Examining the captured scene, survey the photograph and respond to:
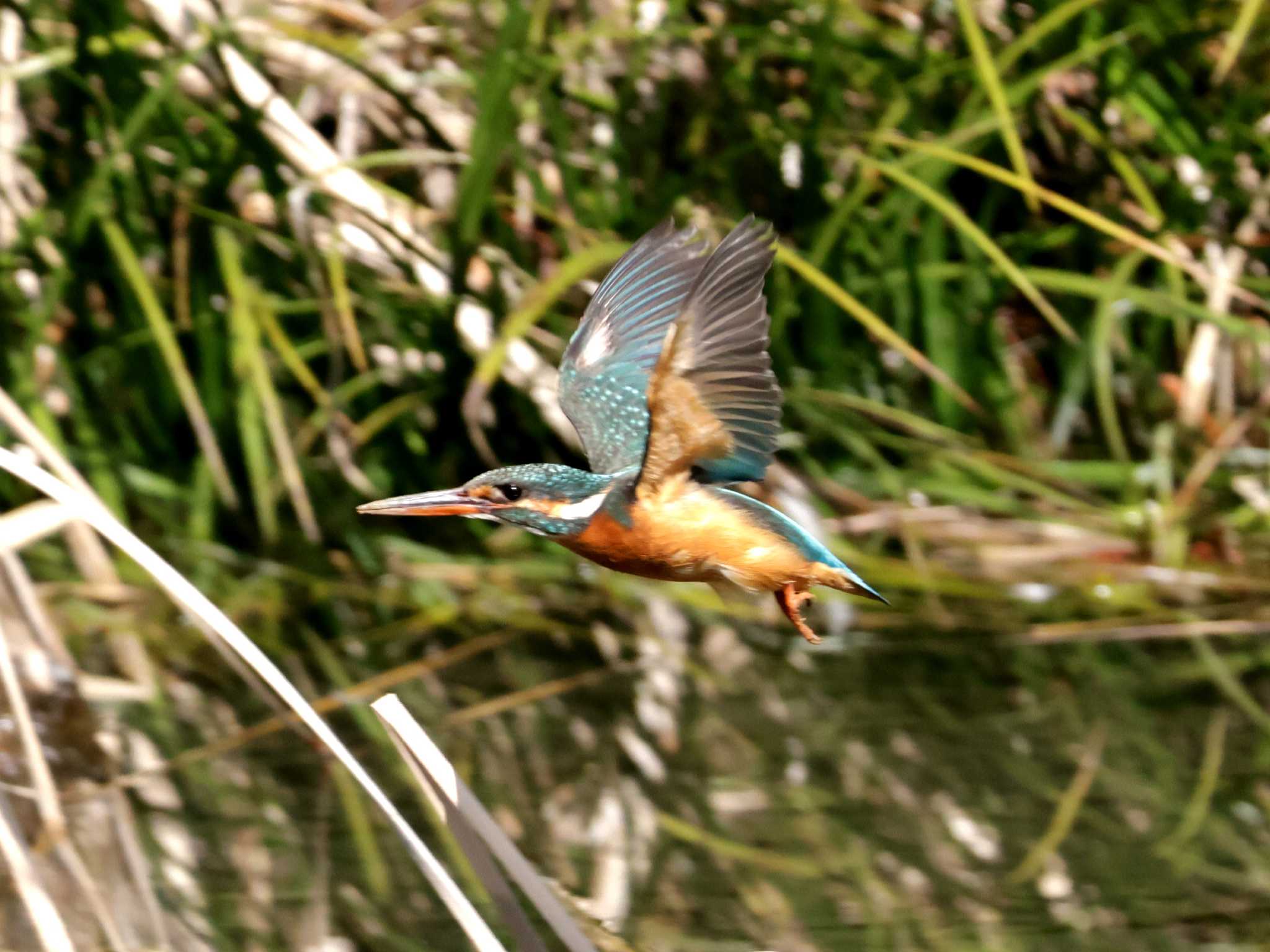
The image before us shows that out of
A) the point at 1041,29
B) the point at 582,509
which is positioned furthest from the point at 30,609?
the point at 1041,29

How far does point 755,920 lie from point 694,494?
28.4 inches

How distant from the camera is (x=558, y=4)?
279 cm

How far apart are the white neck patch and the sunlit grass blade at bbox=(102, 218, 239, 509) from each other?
1.36m

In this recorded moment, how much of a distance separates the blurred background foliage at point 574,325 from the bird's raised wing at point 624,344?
0.65m

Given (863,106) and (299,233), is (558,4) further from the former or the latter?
(299,233)

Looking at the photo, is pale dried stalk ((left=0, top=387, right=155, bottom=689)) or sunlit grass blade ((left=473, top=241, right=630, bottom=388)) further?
pale dried stalk ((left=0, top=387, right=155, bottom=689))

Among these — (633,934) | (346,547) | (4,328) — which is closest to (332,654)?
(346,547)

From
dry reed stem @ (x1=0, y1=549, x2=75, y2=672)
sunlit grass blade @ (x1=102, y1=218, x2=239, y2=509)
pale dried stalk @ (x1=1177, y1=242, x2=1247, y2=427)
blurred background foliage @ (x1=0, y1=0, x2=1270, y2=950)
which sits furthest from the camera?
pale dried stalk @ (x1=1177, y1=242, x2=1247, y2=427)

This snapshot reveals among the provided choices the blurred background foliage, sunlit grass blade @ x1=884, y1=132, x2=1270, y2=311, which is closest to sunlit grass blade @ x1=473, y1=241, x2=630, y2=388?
the blurred background foliage

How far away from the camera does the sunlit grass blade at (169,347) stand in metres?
2.26

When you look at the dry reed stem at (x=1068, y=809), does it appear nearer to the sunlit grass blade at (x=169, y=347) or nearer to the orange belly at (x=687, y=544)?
the orange belly at (x=687, y=544)

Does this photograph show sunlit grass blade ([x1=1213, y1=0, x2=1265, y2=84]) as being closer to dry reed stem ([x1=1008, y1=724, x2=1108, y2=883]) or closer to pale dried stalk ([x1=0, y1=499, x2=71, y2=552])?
dry reed stem ([x1=1008, y1=724, x2=1108, y2=883])

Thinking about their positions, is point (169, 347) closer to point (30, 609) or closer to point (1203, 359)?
point (30, 609)

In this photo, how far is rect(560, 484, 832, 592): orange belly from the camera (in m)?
0.96
